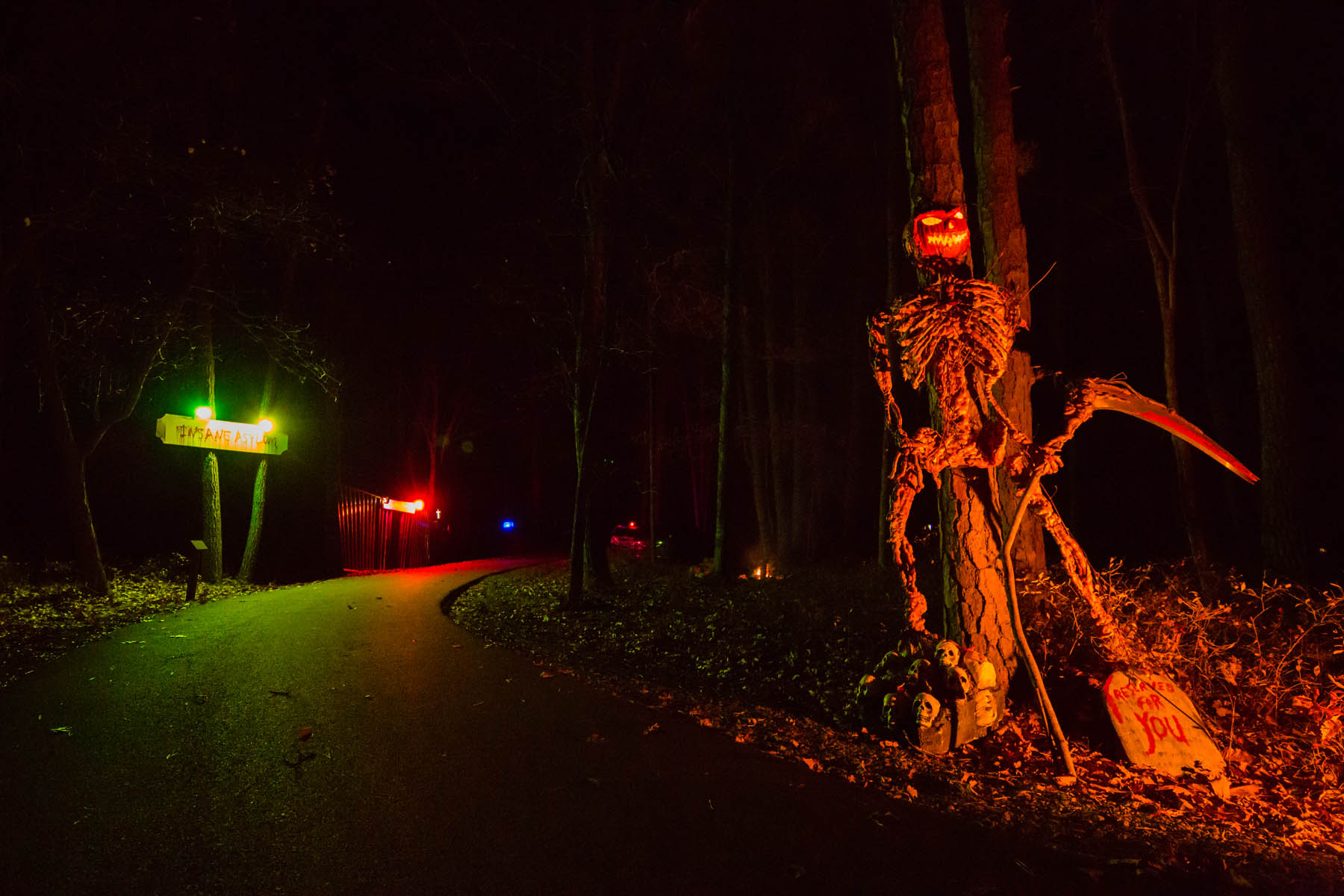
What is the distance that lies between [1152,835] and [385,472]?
32.0 metres

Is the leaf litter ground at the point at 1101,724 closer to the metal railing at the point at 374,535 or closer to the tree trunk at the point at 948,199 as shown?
the tree trunk at the point at 948,199

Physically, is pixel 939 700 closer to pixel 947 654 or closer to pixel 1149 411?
pixel 947 654

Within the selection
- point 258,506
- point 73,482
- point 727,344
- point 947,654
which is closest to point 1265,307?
point 947,654

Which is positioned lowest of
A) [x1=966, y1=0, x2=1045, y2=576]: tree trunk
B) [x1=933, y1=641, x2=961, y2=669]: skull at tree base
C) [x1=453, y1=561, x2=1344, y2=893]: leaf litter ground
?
[x1=453, y1=561, x2=1344, y2=893]: leaf litter ground

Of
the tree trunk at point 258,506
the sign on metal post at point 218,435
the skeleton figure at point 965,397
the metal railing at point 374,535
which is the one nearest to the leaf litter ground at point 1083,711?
the skeleton figure at point 965,397

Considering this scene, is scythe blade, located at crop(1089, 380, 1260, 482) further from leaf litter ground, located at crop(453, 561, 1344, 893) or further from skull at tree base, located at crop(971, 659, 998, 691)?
skull at tree base, located at crop(971, 659, 998, 691)

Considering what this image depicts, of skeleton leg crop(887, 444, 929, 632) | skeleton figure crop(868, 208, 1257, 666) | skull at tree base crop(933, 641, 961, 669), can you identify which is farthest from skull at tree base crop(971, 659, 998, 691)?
skeleton figure crop(868, 208, 1257, 666)

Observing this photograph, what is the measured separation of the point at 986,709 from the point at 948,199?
3598mm

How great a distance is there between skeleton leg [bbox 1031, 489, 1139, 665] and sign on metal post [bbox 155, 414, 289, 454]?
1435cm

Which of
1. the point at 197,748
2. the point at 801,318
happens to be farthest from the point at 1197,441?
the point at 801,318

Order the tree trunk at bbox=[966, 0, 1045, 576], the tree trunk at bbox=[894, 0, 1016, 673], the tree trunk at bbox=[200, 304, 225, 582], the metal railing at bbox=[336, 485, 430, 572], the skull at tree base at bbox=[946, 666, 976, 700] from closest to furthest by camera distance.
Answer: the skull at tree base at bbox=[946, 666, 976, 700], the tree trunk at bbox=[894, 0, 1016, 673], the tree trunk at bbox=[966, 0, 1045, 576], the tree trunk at bbox=[200, 304, 225, 582], the metal railing at bbox=[336, 485, 430, 572]

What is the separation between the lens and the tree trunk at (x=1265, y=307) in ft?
25.1

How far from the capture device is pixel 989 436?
15.9ft

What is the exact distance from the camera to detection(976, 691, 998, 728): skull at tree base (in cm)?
493
